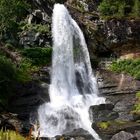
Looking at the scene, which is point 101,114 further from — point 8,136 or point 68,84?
point 8,136

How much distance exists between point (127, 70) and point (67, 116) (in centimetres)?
981

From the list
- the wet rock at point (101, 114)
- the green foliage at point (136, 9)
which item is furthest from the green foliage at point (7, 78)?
the green foliage at point (136, 9)

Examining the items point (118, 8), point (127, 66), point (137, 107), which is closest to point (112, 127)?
point (137, 107)

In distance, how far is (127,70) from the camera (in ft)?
91.6

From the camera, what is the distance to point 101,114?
19859 millimetres

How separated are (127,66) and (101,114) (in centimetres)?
925

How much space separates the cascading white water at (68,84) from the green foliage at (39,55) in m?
0.50

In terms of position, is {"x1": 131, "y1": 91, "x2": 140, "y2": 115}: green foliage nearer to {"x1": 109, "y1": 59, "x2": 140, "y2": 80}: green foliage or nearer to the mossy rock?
the mossy rock

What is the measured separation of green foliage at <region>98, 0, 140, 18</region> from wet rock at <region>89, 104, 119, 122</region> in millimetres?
12763

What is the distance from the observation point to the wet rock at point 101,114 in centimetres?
1955

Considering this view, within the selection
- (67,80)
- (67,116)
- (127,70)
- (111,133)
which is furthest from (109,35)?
(111,133)

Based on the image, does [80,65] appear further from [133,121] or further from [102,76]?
[133,121]

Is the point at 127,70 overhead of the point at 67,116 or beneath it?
overhead

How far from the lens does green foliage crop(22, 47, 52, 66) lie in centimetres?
2756
